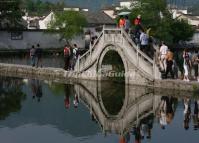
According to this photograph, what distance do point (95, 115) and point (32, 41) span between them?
5222 centimetres

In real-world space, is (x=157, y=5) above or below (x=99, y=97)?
above

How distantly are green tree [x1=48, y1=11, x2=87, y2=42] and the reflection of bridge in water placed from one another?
4502 centimetres

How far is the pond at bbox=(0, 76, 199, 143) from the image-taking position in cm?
1781

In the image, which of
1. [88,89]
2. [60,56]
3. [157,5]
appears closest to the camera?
[88,89]

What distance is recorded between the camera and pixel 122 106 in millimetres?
24328

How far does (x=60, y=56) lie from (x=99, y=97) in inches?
1684

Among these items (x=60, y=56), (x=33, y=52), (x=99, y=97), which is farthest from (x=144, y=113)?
(x=60, y=56)

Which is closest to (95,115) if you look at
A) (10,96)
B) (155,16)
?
(10,96)

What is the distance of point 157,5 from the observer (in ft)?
251

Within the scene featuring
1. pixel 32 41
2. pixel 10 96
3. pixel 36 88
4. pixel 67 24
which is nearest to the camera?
pixel 10 96

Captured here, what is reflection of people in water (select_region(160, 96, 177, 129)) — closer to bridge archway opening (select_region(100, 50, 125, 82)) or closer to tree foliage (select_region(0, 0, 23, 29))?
bridge archway opening (select_region(100, 50, 125, 82))

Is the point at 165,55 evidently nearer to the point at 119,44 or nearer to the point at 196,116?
the point at 119,44

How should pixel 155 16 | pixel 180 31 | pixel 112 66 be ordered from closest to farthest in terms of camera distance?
pixel 112 66 < pixel 155 16 < pixel 180 31

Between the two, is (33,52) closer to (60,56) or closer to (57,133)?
(57,133)
